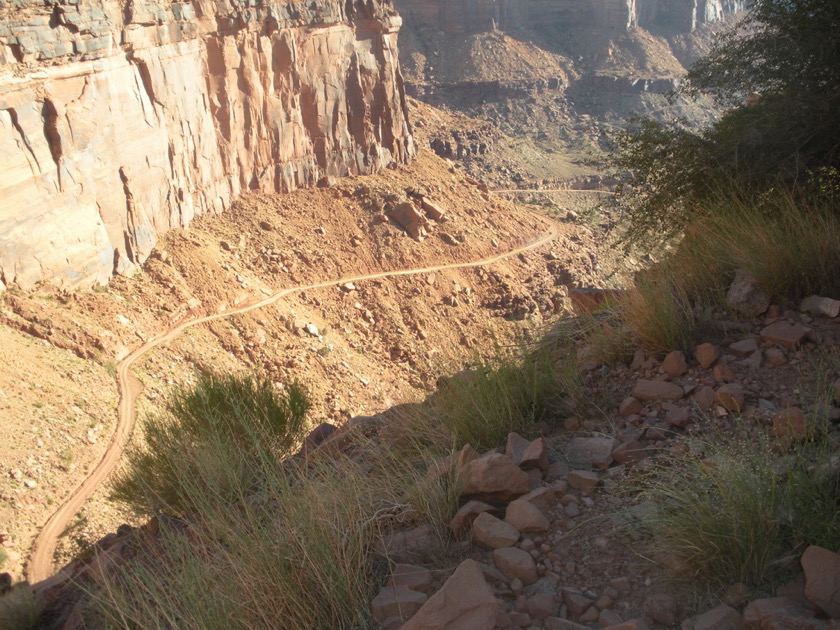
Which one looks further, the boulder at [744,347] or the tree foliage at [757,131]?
the tree foliage at [757,131]

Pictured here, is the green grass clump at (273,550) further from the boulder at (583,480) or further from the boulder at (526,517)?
the boulder at (583,480)

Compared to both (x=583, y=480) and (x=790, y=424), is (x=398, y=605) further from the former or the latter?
(x=790, y=424)

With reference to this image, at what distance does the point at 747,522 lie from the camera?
9.29 feet

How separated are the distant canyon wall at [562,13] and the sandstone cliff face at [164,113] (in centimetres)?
2753

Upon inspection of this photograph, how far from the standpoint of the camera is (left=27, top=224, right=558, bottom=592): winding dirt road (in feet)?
33.0

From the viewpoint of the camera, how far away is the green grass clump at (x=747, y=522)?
112 inches

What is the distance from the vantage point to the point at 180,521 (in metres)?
5.02

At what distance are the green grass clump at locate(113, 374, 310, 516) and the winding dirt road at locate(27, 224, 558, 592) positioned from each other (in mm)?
863

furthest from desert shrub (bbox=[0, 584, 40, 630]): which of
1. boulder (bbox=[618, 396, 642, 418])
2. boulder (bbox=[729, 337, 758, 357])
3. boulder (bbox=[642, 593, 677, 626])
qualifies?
boulder (bbox=[729, 337, 758, 357])

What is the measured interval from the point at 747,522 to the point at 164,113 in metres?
19.9

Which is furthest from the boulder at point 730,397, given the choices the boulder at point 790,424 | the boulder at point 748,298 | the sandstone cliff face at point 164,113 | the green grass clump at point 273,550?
the sandstone cliff face at point 164,113

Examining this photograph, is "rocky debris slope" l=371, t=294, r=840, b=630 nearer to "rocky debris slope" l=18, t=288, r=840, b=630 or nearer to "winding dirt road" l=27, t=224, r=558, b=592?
"rocky debris slope" l=18, t=288, r=840, b=630

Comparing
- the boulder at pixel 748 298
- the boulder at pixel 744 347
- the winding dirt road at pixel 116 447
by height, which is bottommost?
the winding dirt road at pixel 116 447

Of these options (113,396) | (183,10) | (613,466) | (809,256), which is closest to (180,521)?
(613,466)
